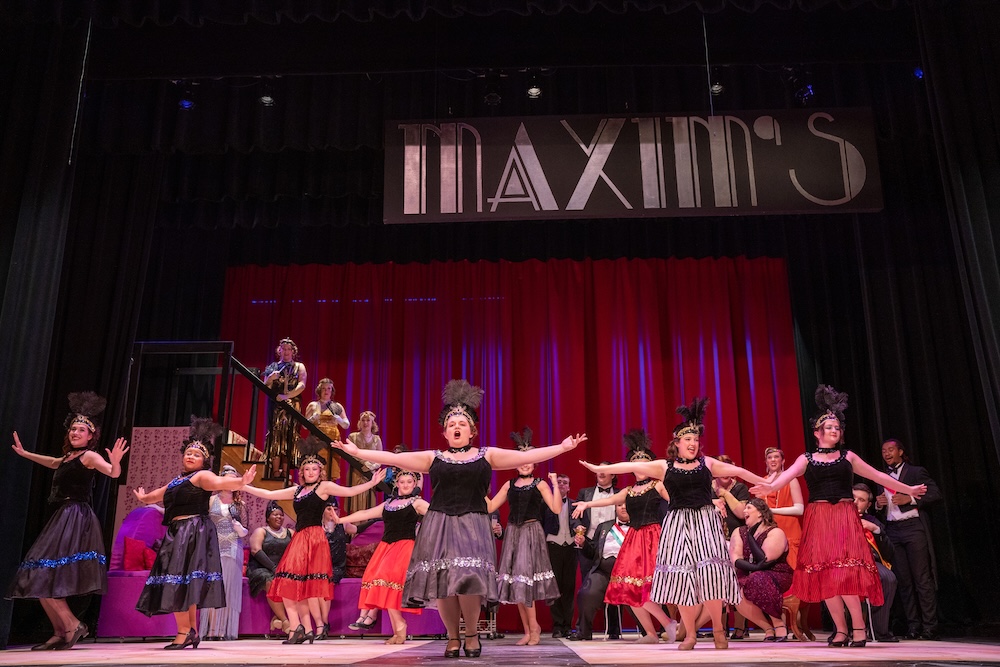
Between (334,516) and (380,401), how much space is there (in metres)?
3.97

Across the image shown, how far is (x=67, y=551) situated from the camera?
21.3 ft

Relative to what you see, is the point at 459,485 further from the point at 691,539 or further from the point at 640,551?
the point at 640,551

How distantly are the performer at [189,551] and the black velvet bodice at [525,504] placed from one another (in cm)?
226

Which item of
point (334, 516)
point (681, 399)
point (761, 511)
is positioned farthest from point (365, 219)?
point (761, 511)

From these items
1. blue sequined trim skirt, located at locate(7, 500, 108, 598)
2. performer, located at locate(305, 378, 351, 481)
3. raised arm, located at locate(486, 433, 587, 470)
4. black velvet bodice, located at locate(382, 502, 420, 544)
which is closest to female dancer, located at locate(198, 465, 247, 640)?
blue sequined trim skirt, located at locate(7, 500, 108, 598)

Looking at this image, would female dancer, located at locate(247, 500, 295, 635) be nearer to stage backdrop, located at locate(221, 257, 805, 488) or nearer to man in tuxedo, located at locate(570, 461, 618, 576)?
stage backdrop, located at locate(221, 257, 805, 488)

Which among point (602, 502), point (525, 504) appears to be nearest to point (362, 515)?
point (525, 504)

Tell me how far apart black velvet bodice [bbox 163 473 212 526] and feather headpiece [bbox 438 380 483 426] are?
2.27 meters

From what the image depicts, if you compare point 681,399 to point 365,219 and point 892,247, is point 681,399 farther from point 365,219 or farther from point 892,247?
point 365,219

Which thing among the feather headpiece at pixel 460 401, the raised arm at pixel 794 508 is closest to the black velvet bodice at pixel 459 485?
the feather headpiece at pixel 460 401

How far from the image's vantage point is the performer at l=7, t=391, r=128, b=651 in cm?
636

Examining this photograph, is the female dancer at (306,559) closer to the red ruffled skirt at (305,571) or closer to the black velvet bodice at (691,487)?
the red ruffled skirt at (305,571)

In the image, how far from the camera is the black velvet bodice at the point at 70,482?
6.68 meters

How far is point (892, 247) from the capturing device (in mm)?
9289
